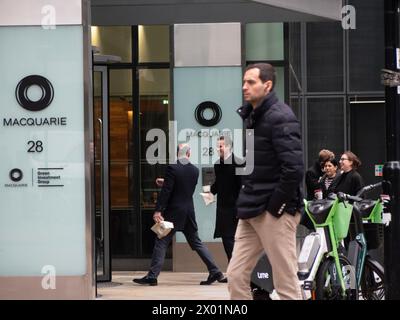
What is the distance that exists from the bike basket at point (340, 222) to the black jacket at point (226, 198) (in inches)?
123

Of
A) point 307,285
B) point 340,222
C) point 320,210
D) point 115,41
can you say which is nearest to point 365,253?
point 340,222

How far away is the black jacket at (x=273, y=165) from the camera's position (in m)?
6.71

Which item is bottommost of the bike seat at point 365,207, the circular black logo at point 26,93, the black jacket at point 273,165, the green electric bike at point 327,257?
the green electric bike at point 327,257

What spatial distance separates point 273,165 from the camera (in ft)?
22.5

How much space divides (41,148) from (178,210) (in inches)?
129

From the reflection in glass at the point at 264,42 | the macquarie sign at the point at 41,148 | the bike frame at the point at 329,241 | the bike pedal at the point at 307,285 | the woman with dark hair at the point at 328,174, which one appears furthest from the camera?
the reflection in glass at the point at 264,42

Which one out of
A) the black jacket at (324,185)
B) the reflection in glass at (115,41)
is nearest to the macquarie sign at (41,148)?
the black jacket at (324,185)

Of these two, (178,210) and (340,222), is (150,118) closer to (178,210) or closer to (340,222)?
(178,210)

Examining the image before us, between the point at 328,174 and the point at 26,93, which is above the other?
the point at 26,93

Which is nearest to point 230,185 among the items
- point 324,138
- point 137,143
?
point 137,143

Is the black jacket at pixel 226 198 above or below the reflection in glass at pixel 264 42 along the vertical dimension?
below

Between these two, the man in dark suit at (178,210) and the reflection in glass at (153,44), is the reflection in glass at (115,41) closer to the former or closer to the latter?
the reflection in glass at (153,44)

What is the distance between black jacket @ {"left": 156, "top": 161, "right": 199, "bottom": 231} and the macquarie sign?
9.77ft

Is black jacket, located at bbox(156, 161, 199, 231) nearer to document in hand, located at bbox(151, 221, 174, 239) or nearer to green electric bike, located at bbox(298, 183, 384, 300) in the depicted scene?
document in hand, located at bbox(151, 221, 174, 239)
